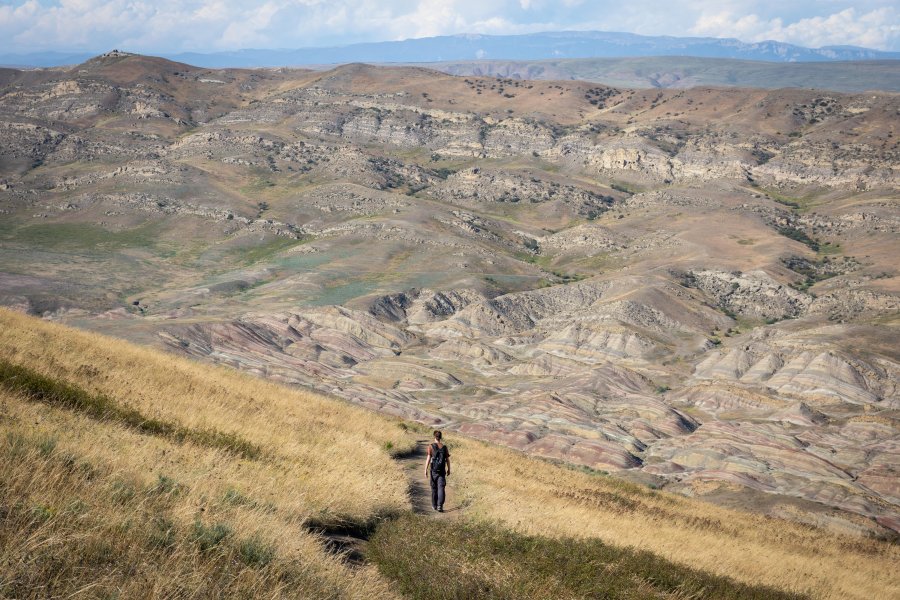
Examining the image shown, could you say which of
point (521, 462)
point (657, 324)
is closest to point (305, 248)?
point (657, 324)

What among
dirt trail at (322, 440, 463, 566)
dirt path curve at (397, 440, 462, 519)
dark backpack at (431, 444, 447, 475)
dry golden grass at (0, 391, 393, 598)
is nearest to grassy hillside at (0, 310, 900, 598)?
dry golden grass at (0, 391, 393, 598)

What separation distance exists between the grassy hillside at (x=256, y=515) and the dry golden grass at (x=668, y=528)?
140 mm

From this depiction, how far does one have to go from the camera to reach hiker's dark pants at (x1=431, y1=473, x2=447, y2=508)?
62.3 ft

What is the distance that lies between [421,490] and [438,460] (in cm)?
270

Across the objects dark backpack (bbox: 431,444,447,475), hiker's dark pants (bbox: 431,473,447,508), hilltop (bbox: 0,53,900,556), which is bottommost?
hilltop (bbox: 0,53,900,556)

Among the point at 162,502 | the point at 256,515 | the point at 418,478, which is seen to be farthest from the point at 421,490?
the point at 162,502

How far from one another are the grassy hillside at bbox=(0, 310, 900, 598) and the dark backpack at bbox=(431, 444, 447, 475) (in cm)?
97

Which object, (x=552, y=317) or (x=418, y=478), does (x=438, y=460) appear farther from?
(x=552, y=317)

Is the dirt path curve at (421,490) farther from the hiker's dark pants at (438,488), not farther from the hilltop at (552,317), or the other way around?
the hilltop at (552,317)

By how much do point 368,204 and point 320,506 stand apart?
616ft

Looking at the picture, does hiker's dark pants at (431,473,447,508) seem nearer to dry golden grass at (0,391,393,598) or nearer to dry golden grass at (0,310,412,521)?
dry golden grass at (0,310,412,521)

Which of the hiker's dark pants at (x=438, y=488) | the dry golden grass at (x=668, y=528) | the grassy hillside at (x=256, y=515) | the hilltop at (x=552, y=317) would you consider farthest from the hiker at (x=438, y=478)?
the hilltop at (x=552, y=317)

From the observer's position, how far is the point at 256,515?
34.4 feet

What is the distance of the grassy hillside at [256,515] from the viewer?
26.5 ft
